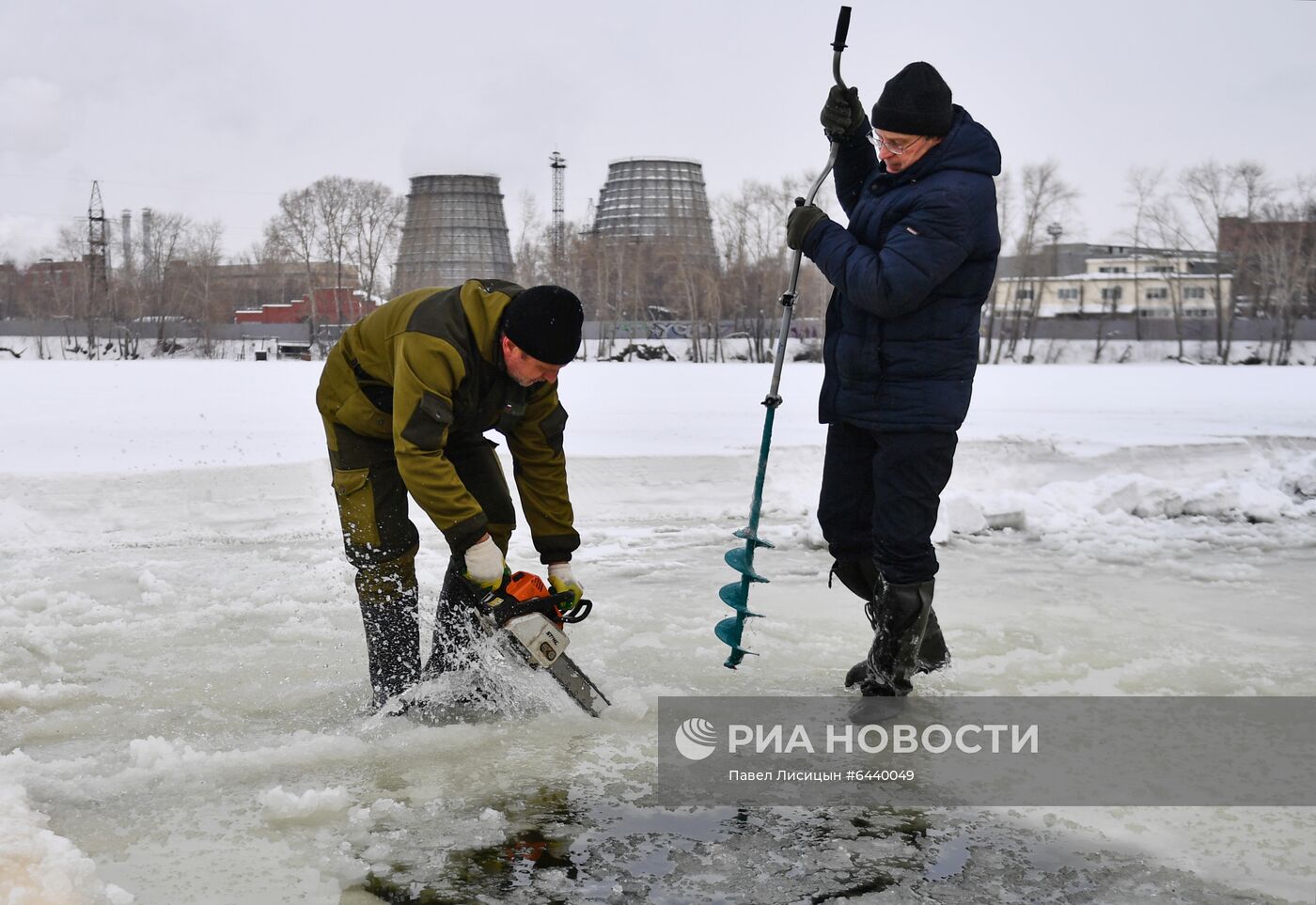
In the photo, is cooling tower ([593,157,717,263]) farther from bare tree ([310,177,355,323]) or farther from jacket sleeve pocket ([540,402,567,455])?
jacket sleeve pocket ([540,402,567,455])

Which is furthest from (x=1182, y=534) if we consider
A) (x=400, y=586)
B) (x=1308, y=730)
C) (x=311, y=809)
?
(x=311, y=809)

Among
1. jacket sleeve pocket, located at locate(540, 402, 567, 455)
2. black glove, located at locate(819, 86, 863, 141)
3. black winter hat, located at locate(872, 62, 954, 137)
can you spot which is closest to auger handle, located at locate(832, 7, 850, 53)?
black glove, located at locate(819, 86, 863, 141)

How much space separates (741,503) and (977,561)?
7.16 feet

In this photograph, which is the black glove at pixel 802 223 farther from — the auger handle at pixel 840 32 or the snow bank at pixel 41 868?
the snow bank at pixel 41 868

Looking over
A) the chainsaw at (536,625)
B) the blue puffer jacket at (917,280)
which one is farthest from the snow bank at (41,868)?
the blue puffer jacket at (917,280)

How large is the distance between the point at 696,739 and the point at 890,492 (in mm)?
818

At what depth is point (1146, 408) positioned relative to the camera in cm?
1534

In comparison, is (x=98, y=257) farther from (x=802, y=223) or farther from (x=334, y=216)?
(x=802, y=223)

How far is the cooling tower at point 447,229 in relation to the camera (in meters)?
63.8

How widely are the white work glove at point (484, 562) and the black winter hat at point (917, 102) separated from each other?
4.81ft

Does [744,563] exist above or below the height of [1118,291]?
below

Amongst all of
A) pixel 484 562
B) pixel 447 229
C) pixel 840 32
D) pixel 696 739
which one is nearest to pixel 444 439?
pixel 484 562

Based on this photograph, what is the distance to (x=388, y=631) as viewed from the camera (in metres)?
3.38

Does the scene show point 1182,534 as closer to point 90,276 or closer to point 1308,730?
point 1308,730
